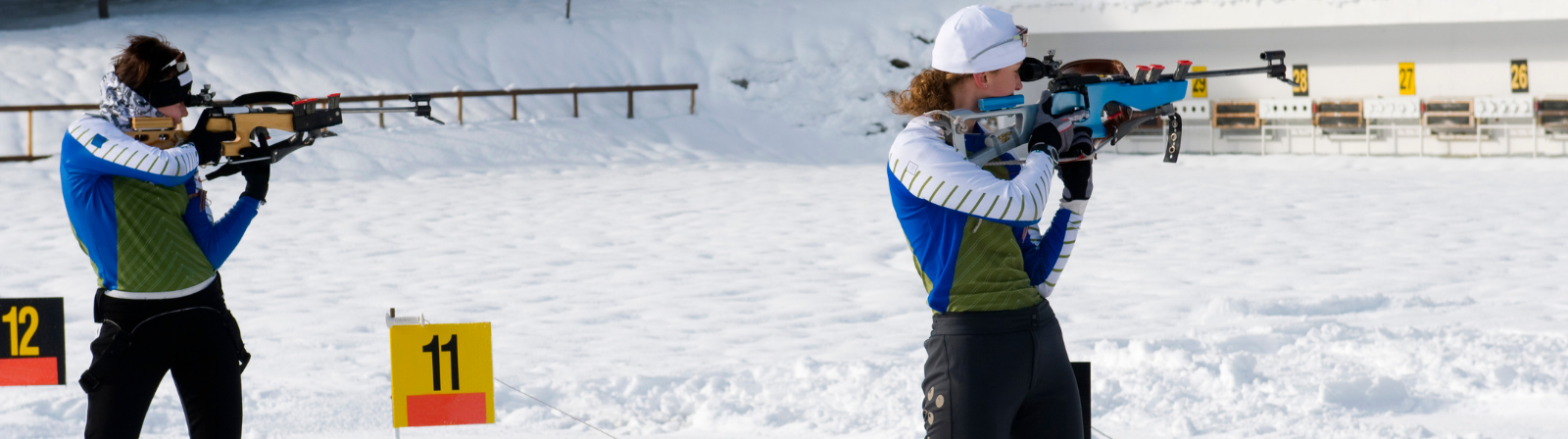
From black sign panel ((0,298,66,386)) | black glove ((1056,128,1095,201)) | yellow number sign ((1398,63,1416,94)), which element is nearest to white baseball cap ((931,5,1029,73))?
black glove ((1056,128,1095,201))

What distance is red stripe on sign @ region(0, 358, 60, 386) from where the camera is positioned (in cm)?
363

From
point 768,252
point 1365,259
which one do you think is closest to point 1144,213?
point 1365,259

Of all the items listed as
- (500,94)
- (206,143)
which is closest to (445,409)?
(206,143)

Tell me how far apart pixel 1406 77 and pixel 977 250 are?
59.0 ft

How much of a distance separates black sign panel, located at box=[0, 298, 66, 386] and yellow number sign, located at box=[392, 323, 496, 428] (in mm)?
1042

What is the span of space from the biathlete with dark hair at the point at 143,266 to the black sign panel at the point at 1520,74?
18.4 m

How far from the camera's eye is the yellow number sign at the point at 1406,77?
698 inches

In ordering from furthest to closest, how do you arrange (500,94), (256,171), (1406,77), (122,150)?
(500,94)
(1406,77)
(256,171)
(122,150)

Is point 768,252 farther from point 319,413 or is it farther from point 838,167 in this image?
point 838,167

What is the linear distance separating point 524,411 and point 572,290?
3135 millimetres

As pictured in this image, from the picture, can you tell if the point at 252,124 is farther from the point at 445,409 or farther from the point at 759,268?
the point at 759,268

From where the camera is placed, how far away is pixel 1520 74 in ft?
56.0

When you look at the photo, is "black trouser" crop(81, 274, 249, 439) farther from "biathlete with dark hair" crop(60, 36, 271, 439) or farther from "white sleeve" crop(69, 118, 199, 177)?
"white sleeve" crop(69, 118, 199, 177)

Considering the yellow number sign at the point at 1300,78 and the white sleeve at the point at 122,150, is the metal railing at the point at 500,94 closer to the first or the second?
the yellow number sign at the point at 1300,78
